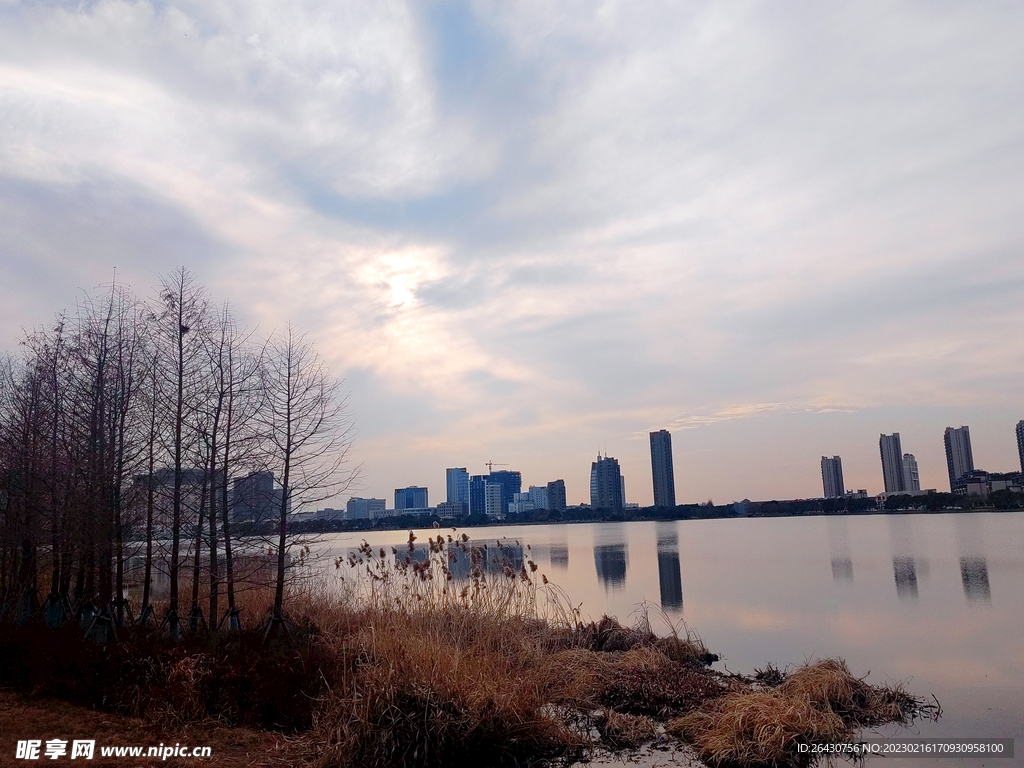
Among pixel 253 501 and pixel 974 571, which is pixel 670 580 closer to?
pixel 974 571

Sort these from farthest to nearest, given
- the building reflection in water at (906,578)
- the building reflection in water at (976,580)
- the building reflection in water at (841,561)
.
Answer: the building reflection in water at (841,561), the building reflection in water at (906,578), the building reflection in water at (976,580)

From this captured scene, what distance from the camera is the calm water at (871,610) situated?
448 inches

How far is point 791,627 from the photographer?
16.9m

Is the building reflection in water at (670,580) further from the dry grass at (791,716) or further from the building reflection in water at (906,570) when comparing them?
the dry grass at (791,716)

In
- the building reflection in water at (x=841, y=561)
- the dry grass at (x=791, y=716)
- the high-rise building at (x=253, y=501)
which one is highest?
the high-rise building at (x=253, y=501)

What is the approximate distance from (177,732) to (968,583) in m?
24.4

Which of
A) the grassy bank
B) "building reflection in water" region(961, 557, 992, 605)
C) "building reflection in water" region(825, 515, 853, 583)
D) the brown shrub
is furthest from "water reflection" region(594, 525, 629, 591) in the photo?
the brown shrub

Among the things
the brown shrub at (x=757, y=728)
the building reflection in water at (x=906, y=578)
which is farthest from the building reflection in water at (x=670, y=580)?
the brown shrub at (x=757, y=728)

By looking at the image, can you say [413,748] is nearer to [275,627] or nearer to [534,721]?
[534,721]

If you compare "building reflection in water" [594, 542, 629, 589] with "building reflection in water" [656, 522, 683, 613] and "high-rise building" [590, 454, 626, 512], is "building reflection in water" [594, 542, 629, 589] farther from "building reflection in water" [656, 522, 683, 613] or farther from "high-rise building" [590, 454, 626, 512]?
"high-rise building" [590, 454, 626, 512]

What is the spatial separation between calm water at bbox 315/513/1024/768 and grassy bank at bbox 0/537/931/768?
1501mm

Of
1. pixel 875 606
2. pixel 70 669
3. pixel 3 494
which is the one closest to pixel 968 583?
pixel 875 606

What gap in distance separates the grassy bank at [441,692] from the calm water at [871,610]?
1.50m

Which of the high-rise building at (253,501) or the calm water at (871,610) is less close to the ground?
the high-rise building at (253,501)
